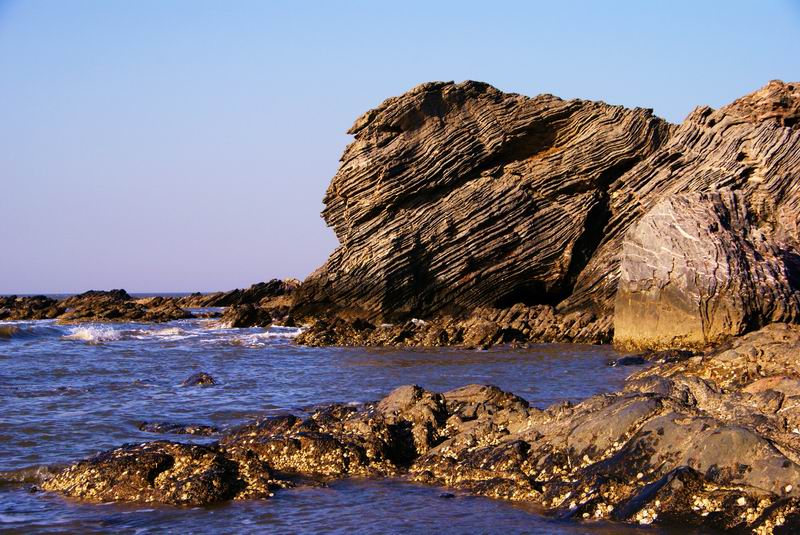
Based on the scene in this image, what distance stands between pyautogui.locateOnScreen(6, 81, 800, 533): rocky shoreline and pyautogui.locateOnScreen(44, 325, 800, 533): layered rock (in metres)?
0.02

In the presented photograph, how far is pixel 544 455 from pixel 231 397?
782cm

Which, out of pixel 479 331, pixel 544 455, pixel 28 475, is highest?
pixel 479 331

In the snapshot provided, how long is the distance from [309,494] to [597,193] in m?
20.4

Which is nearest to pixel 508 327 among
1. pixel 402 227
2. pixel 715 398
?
pixel 402 227

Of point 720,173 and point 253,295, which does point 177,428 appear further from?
point 253,295

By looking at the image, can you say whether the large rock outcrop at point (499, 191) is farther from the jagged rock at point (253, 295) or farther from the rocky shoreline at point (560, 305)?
the jagged rock at point (253, 295)

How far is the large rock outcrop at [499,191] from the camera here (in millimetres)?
26219

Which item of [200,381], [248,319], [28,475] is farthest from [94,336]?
[28,475]

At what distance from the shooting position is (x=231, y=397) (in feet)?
49.1

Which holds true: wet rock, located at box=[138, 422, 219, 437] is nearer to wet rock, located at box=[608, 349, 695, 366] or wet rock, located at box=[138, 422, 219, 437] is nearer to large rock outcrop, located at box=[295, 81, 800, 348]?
wet rock, located at box=[608, 349, 695, 366]

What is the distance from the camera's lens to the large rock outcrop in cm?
2622

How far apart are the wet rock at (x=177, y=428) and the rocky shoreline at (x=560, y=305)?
2.87 ft

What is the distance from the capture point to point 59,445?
1090 cm

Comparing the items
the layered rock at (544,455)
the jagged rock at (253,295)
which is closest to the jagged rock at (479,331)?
the layered rock at (544,455)
